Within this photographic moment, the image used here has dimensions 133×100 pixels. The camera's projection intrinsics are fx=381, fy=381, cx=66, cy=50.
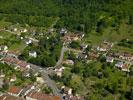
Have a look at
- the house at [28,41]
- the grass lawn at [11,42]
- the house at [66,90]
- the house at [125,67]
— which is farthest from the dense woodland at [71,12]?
the house at [66,90]

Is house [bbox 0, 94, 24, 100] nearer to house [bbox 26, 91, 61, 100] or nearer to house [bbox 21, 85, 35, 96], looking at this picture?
house [bbox 21, 85, 35, 96]

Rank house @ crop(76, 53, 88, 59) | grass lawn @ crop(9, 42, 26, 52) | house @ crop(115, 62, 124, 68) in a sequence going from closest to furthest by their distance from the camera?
house @ crop(115, 62, 124, 68), house @ crop(76, 53, 88, 59), grass lawn @ crop(9, 42, 26, 52)

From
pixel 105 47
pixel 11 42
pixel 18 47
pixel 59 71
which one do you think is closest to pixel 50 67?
pixel 59 71

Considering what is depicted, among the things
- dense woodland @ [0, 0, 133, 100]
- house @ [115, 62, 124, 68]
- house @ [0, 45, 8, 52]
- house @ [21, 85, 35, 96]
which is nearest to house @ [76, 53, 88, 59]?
dense woodland @ [0, 0, 133, 100]

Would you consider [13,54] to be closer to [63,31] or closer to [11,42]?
[11,42]

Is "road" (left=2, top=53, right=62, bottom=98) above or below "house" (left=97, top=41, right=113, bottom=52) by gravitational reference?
below

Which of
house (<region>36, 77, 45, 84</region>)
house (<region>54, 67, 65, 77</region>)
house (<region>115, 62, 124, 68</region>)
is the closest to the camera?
house (<region>36, 77, 45, 84</region>)
